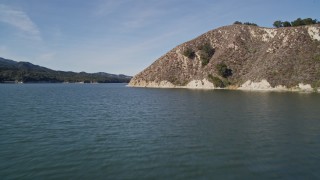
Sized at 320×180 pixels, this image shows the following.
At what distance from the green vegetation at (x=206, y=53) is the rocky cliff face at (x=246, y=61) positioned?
32.5 inches

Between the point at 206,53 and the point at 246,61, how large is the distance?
25205 millimetres

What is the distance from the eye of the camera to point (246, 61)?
149000mm

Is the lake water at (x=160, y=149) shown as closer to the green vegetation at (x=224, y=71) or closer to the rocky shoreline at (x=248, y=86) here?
the rocky shoreline at (x=248, y=86)

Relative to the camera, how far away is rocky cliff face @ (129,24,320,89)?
399ft

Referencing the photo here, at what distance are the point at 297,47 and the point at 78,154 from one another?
436ft

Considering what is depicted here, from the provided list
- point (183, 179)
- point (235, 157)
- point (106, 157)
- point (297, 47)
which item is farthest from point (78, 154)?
point (297, 47)

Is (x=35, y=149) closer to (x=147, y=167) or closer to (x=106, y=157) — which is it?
(x=106, y=157)

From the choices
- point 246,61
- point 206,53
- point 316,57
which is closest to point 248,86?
point 246,61

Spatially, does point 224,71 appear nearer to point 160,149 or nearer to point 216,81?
point 216,81

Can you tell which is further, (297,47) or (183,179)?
(297,47)

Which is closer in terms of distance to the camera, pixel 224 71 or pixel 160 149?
pixel 160 149

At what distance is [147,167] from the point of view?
19578mm

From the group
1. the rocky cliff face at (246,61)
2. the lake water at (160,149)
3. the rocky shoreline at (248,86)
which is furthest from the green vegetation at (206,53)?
the lake water at (160,149)

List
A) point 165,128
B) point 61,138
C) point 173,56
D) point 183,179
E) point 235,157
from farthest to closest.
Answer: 1. point 173,56
2. point 165,128
3. point 61,138
4. point 235,157
5. point 183,179
